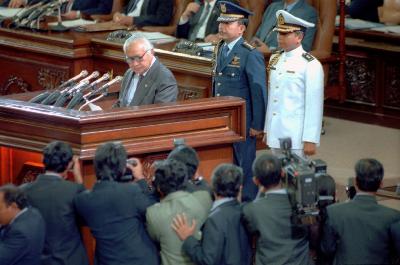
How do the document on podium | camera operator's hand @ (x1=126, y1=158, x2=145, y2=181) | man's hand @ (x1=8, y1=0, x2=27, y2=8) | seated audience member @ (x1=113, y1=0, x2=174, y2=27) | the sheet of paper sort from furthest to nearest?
1. man's hand @ (x1=8, y1=0, x2=27, y2=8)
2. the document on podium
3. seated audience member @ (x1=113, y1=0, x2=174, y2=27)
4. the sheet of paper
5. camera operator's hand @ (x1=126, y1=158, x2=145, y2=181)

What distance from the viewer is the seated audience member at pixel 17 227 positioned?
5438mm

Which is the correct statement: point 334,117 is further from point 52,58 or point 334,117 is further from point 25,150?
point 25,150

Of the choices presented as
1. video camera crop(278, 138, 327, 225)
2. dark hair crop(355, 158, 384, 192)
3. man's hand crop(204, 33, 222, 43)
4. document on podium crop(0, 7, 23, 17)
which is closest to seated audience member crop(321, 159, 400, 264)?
dark hair crop(355, 158, 384, 192)

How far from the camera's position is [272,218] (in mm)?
5516

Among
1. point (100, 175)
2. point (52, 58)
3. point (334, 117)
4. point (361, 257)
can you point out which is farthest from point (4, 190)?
point (334, 117)

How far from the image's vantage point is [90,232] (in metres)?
6.14

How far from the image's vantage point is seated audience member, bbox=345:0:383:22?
10557mm

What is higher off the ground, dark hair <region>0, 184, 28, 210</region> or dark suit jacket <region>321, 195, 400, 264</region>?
dark hair <region>0, 184, 28, 210</region>

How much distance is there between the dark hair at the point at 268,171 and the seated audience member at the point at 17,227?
100cm

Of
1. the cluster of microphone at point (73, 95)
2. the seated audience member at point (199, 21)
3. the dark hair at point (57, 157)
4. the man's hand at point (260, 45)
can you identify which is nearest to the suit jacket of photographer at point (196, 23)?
the seated audience member at point (199, 21)

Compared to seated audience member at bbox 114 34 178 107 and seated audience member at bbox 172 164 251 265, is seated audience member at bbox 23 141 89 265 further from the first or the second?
seated audience member at bbox 114 34 178 107

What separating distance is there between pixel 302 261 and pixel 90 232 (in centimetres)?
113

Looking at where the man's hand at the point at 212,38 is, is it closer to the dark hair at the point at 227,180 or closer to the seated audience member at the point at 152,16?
the seated audience member at the point at 152,16

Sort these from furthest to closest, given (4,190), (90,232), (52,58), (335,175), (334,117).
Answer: (334,117), (52,58), (335,175), (90,232), (4,190)
